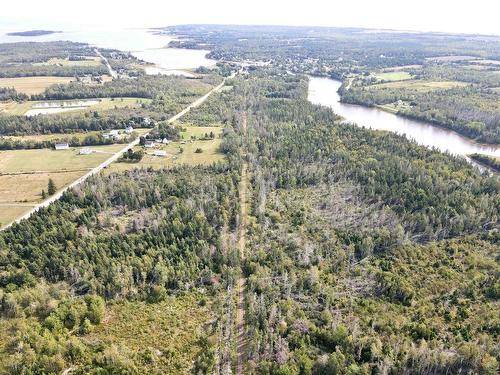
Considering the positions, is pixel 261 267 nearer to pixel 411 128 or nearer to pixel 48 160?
pixel 48 160

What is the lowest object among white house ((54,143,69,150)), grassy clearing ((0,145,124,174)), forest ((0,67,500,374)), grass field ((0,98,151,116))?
forest ((0,67,500,374))

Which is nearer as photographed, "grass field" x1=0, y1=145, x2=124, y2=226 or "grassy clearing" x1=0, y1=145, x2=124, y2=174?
"grass field" x1=0, y1=145, x2=124, y2=226

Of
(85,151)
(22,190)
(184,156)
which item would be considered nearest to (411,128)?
(184,156)

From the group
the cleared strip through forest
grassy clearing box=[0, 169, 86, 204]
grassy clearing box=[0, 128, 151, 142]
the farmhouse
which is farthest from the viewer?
grassy clearing box=[0, 128, 151, 142]

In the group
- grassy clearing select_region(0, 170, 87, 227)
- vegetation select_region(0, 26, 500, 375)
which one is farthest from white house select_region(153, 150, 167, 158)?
grassy clearing select_region(0, 170, 87, 227)

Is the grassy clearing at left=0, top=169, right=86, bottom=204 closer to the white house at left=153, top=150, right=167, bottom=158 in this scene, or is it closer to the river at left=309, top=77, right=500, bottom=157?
the white house at left=153, top=150, right=167, bottom=158

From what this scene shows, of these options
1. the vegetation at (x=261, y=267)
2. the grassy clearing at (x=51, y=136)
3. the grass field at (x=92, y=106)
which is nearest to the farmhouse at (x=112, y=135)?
the grassy clearing at (x=51, y=136)
